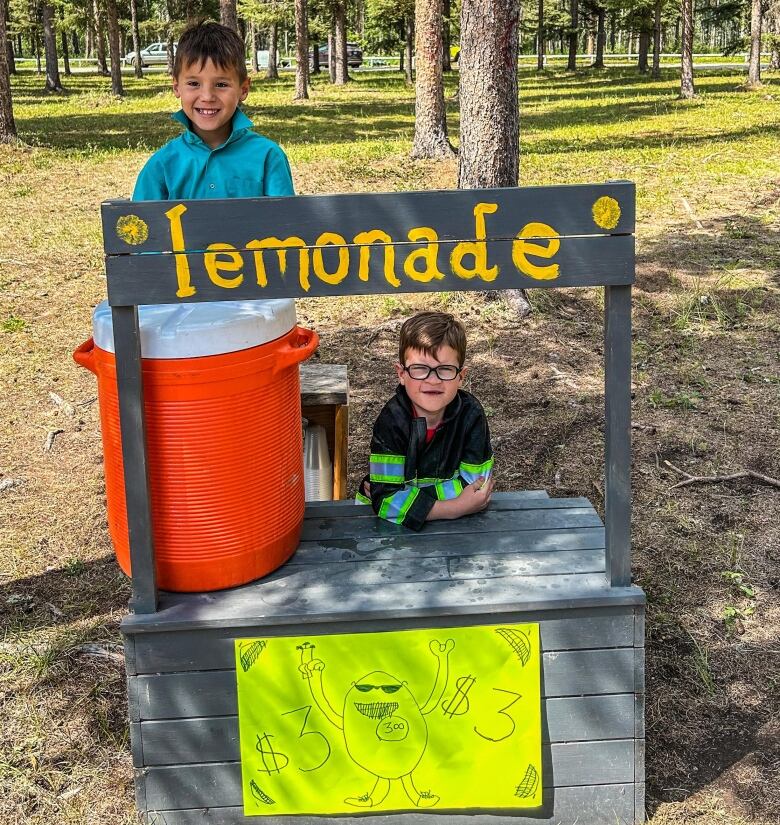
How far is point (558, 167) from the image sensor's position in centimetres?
1176

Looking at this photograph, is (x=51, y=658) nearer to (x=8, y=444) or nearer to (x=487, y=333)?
(x=8, y=444)

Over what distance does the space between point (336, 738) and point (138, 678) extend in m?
0.52

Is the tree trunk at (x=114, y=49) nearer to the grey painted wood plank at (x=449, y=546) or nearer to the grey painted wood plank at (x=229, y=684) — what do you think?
the grey painted wood plank at (x=449, y=546)

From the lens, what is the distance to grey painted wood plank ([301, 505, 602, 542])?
9.57 feet

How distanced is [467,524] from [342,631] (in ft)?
2.14

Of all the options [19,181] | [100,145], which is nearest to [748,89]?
[100,145]

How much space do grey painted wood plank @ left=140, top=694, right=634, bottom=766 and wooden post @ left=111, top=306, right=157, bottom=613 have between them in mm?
319

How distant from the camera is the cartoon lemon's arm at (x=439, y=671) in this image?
247 cm

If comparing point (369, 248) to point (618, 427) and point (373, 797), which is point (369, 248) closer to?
point (618, 427)

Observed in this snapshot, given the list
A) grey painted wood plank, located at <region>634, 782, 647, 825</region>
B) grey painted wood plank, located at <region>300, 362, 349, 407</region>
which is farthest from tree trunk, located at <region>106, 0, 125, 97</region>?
grey painted wood plank, located at <region>634, 782, 647, 825</region>

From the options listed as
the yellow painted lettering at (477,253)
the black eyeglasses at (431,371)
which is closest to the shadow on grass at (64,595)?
the black eyeglasses at (431,371)

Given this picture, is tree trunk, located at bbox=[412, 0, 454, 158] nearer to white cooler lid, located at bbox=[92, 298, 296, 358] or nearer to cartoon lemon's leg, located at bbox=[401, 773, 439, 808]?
white cooler lid, located at bbox=[92, 298, 296, 358]

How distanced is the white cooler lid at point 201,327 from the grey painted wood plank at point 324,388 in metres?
1.50

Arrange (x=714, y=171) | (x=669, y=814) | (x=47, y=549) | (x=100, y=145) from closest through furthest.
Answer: (x=669, y=814)
(x=47, y=549)
(x=714, y=171)
(x=100, y=145)
